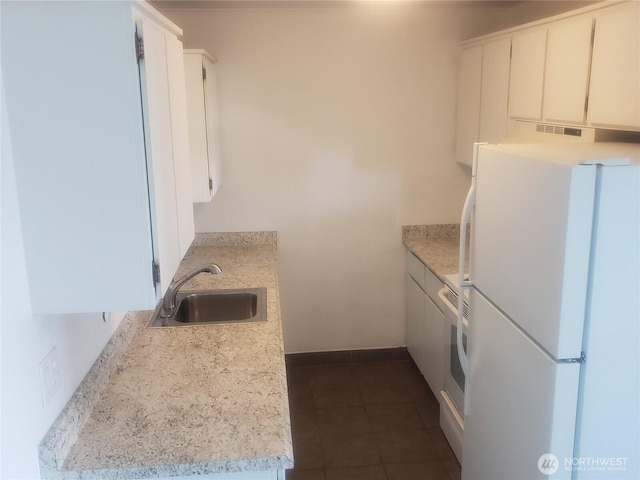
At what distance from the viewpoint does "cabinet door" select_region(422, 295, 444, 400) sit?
10.2ft

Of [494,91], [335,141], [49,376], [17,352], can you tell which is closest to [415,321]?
[335,141]

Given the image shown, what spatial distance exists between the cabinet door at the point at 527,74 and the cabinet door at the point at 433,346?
113cm

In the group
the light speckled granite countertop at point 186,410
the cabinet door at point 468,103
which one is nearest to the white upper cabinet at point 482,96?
the cabinet door at point 468,103

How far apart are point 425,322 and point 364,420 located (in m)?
0.68

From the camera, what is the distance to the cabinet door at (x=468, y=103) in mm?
3258

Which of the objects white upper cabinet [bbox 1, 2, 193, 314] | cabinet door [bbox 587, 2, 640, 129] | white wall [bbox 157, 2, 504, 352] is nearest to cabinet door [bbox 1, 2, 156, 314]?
white upper cabinet [bbox 1, 2, 193, 314]

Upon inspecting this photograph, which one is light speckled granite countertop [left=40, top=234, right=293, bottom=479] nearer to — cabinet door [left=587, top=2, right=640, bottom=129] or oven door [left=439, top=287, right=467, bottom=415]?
oven door [left=439, top=287, right=467, bottom=415]

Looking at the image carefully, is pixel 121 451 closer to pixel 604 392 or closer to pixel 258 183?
pixel 604 392

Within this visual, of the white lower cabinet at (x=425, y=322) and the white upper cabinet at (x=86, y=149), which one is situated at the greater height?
the white upper cabinet at (x=86, y=149)

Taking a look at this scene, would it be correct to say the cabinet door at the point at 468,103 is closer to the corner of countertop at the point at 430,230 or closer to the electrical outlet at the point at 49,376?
the corner of countertop at the point at 430,230

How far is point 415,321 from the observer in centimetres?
368

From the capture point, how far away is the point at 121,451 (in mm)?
1502

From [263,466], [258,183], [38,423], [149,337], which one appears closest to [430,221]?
[258,183]

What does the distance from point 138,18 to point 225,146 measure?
87.0 inches
